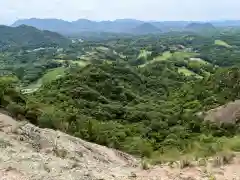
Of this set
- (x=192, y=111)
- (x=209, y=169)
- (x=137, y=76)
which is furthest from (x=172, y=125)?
(x=137, y=76)

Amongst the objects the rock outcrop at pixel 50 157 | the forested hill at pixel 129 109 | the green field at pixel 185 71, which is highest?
the rock outcrop at pixel 50 157

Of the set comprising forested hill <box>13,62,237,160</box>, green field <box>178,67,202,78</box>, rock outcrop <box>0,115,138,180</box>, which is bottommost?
green field <box>178,67,202,78</box>

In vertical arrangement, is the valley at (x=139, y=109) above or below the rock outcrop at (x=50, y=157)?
below

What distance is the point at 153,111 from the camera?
43594mm

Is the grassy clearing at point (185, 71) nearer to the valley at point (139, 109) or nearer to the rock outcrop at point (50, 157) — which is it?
the valley at point (139, 109)

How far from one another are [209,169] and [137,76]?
60.2 meters

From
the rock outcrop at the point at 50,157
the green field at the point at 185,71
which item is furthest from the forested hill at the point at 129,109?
the green field at the point at 185,71

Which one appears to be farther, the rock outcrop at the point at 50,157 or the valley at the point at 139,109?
the valley at the point at 139,109

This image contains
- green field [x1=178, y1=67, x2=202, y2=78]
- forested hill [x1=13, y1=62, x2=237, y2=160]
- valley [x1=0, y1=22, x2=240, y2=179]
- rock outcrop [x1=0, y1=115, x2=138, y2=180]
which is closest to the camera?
rock outcrop [x1=0, y1=115, x2=138, y2=180]

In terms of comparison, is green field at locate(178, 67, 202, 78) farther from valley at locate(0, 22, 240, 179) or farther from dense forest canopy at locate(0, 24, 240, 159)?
dense forest canopy at locate(0, 24, 240, 159)

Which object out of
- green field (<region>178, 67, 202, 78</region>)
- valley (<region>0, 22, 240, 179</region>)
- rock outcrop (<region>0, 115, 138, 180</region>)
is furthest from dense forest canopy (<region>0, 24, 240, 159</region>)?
rock outcrop (<region>0, 115, 138, 180</region>)

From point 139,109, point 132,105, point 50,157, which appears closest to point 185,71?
point 132,105

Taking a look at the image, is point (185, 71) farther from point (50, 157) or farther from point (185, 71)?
point (50, 157)

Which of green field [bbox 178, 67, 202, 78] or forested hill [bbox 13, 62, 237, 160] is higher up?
forested hill [bbox 13, 62, 237, 160]
